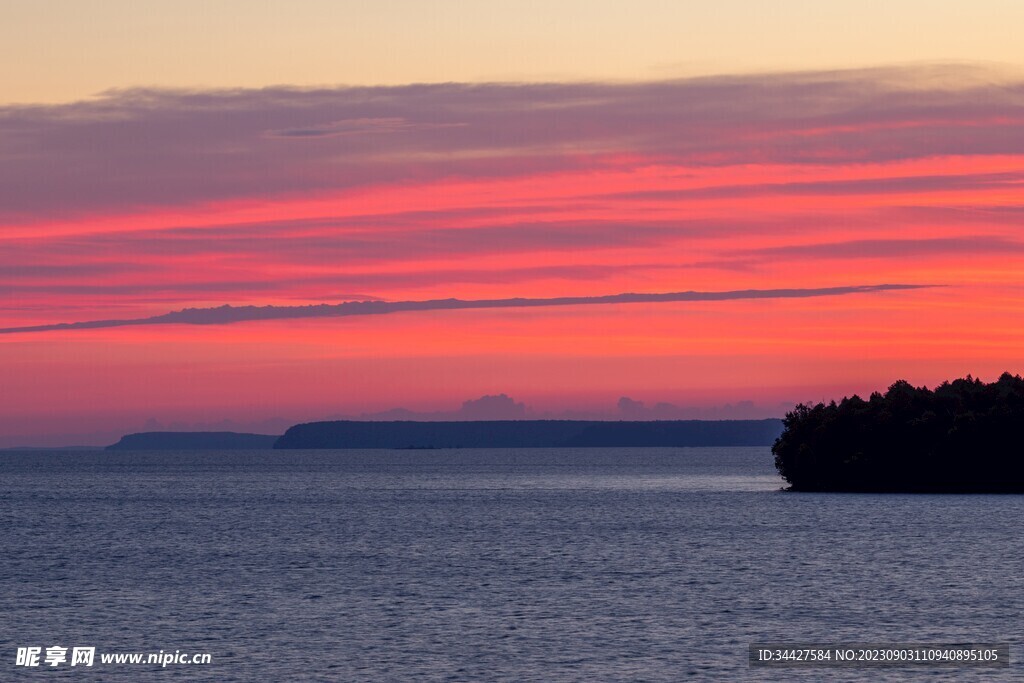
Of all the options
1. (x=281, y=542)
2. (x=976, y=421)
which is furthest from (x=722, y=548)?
(x=976, y=421)

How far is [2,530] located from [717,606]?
293ft

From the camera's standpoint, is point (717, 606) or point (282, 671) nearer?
point (282, 671)

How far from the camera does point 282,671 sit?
196 ft

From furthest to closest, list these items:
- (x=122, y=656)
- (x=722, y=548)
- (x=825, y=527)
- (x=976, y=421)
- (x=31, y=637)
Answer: (x=976, y=421)
(x=825, y=527)
(x=722, y=548)
(x=31, y=637)
(x=122, y=656)

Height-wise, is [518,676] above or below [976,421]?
below

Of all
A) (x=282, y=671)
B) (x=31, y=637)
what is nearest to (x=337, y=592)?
(x=31, y=637)

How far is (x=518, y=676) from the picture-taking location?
59031 millimetres

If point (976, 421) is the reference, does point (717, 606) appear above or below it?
below

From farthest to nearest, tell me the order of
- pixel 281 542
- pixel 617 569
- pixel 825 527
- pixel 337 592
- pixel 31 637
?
pixel 825 527 → pixel 281 542 → pixel 617 569 → pixel 337 592 → pixel 31 637

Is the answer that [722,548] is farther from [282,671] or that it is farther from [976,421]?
[976,421]

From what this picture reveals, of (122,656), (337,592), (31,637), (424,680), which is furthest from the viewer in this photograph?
(337,592)

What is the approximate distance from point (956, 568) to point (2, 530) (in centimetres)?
8995

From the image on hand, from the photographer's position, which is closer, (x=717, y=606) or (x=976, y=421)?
(x=717, y=606)

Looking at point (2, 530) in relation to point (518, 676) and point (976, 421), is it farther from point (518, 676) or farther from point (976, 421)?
point (976, 421)
